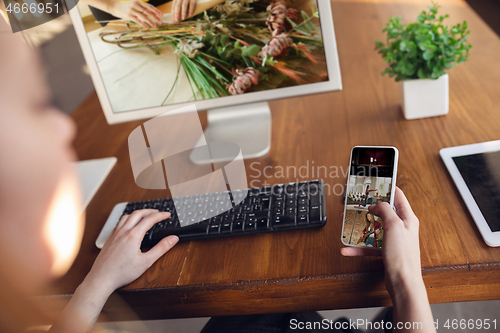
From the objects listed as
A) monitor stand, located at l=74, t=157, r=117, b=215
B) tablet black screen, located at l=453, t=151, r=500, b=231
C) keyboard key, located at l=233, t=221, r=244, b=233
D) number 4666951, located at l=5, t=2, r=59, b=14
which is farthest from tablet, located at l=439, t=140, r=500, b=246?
number 4666951, located at l=5, t=2, r=59, b=14

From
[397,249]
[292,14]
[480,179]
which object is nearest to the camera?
[397,249]

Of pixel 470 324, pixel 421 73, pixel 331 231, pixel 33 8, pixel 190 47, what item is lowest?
A: pixel 470 324

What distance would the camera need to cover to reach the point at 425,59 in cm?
64

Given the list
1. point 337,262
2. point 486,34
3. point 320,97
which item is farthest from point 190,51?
point 486,34

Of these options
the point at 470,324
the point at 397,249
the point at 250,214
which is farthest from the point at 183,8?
the point at 470,324

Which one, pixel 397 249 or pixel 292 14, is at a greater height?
pixel 292 14

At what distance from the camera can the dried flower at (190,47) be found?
67 centimetres

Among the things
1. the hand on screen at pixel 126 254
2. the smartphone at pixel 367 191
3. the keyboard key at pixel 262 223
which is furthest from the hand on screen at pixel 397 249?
the hand on screen at pixel 126 254

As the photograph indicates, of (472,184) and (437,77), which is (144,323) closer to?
(472,184)

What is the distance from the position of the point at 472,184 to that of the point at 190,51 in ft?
1.81

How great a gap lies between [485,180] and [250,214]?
37 cm

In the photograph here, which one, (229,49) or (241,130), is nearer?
(229,49)

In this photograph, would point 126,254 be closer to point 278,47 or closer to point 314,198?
point 314,198

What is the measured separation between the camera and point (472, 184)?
0.52 m
